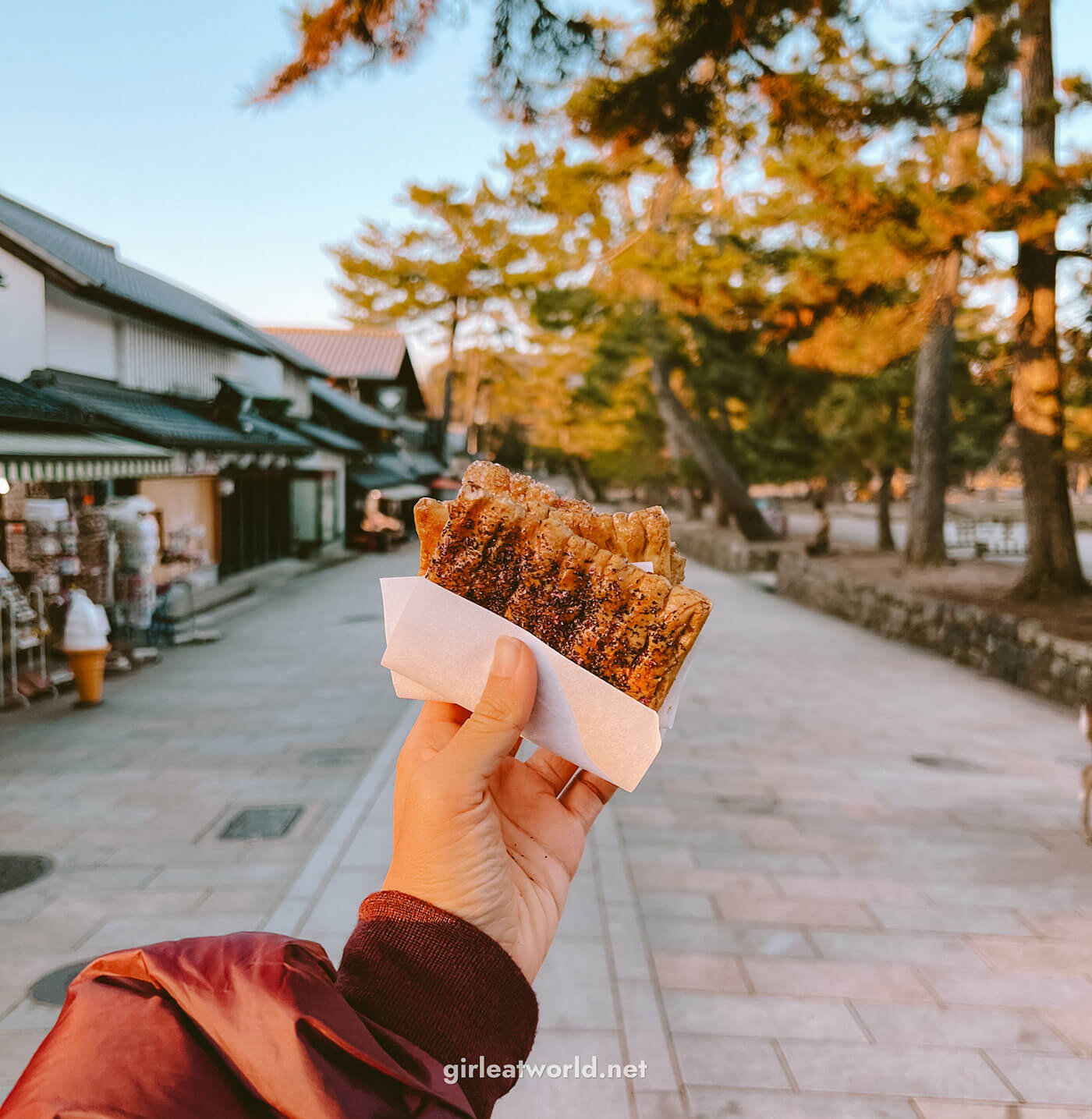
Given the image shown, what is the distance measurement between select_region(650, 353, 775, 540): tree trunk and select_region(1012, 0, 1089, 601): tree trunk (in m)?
14.6

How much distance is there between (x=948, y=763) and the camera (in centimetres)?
781

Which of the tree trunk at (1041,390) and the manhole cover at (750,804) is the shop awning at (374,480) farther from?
the manhole cover at (750,804)

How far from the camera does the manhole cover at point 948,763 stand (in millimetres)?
7590

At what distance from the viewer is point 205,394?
17219mm

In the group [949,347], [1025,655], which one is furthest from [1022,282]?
[1025,655]

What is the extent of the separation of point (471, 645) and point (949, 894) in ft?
15.1

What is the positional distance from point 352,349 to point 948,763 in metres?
34.2

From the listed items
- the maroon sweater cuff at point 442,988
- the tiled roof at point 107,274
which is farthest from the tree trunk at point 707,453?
the maroon sweater cuff at point 442,988

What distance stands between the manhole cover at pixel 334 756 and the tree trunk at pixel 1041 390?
33.6ft

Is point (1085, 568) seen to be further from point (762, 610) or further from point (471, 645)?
point (471, 645)

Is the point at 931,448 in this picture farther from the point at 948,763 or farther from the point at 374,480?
the point at 374,480

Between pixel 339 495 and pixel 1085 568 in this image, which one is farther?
pixel 339 495

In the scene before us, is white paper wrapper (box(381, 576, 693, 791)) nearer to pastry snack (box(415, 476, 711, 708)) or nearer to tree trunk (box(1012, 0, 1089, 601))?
pastry snack (box(415, 476, 711, 708))

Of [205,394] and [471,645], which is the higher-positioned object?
[205,394]
